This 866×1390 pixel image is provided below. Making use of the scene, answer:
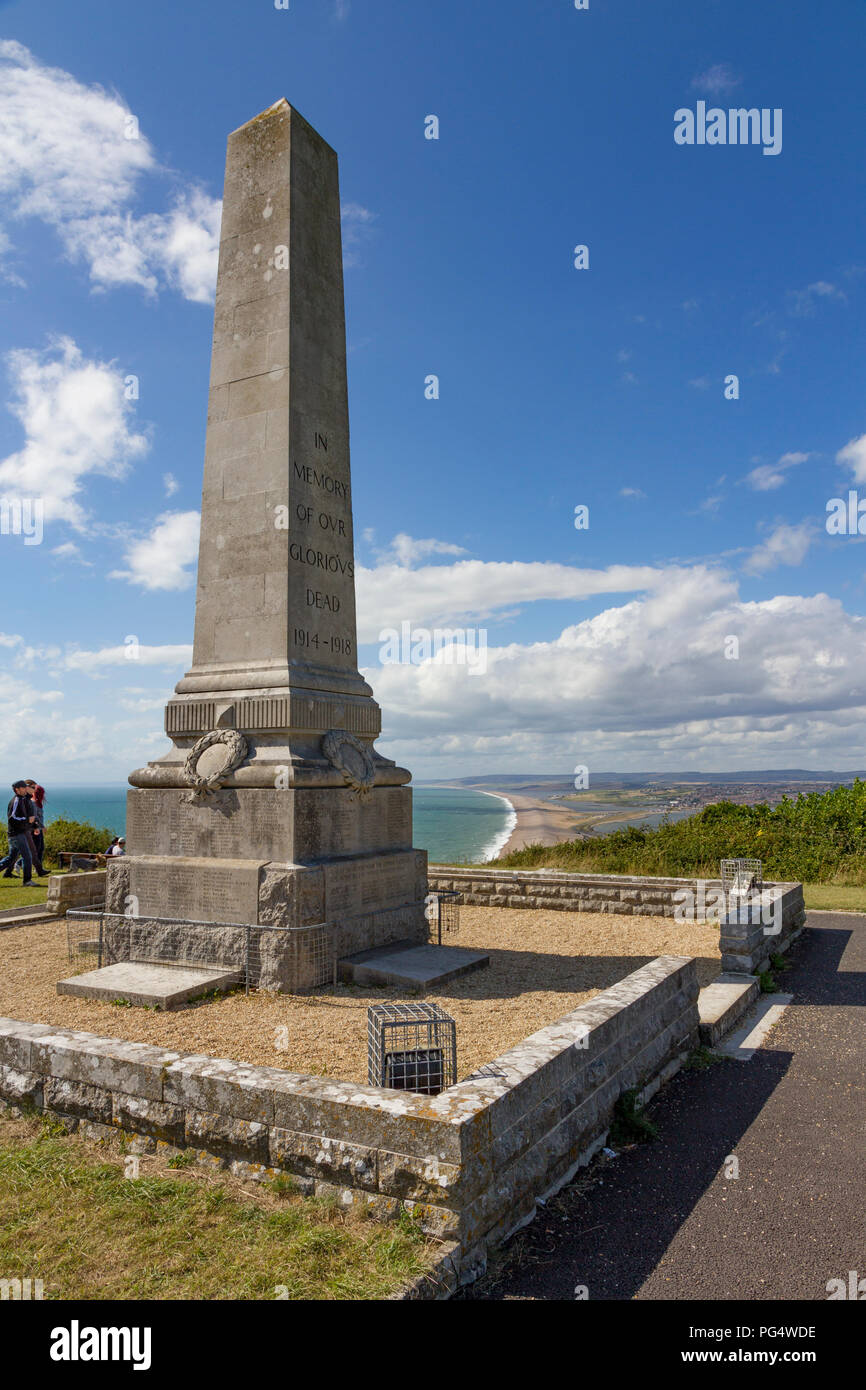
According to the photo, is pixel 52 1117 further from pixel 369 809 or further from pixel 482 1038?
pixel 369 809

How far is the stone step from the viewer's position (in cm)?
657

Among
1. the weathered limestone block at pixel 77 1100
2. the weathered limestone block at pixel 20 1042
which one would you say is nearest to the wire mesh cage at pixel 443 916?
the weathered limestone block at pixel 20 1042

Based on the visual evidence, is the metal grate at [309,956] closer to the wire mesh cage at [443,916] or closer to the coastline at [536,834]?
the wire mesh cage at [443,916]

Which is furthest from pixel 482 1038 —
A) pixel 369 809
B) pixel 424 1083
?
pixel 369 809

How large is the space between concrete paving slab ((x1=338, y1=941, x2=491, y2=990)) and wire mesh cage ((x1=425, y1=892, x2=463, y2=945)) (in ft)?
2.20

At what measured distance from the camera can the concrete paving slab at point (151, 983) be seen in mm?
6719

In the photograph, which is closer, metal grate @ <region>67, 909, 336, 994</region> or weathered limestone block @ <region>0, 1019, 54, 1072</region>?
weathered limestone block @ <region>0, 1019, 54, 1072</region>

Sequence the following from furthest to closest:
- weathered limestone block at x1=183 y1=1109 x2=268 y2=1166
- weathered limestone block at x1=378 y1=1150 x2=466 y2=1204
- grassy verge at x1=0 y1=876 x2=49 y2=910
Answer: grassy verge at x1=0 y1=876 x2=49 y2=910, weathered limestone block at x1=183 y1=1109 x2=268 y2=1166, weathered limestone block at x1=378 y1=1150 x2=466 y2=1204

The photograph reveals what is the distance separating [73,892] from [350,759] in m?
5.99

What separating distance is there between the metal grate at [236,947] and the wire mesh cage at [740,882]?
484cm

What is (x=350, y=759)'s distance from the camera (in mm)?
8320

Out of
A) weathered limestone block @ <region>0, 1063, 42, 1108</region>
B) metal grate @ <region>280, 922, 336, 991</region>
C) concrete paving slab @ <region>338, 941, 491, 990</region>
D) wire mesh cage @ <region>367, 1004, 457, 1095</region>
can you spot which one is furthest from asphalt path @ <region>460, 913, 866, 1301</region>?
metal grate @ <region>280, 922, 336, 991</region>

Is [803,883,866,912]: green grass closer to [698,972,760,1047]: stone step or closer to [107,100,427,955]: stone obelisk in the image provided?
[698,972,760,1047]: stone step

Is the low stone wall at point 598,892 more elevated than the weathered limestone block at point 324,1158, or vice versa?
the weathered limestone block at point 324,1158
